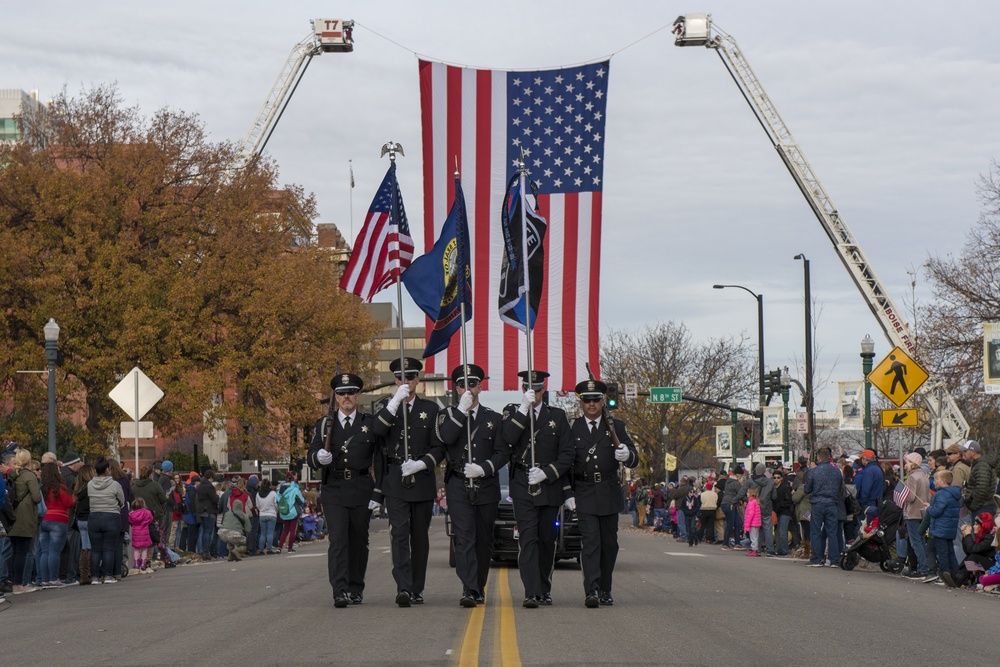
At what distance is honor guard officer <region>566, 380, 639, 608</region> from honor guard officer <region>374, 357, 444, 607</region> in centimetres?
130

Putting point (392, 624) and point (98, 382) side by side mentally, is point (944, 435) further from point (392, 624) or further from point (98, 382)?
point (392, 624)

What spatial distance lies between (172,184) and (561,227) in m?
27.2

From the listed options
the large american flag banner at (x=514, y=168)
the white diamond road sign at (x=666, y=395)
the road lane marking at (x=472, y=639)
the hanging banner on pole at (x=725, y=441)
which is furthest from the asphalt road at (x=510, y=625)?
the hanging banner on pole at (x=725, y=441)

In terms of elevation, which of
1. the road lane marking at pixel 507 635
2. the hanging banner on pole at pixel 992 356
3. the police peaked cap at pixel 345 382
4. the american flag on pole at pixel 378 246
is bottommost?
the road lane marking at pixel 507 635

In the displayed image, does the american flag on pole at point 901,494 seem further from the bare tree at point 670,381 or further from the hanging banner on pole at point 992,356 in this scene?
the bare tree at point 670,381

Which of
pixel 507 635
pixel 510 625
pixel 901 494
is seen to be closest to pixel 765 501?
pixel 901 494

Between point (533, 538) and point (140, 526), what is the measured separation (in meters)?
11.3

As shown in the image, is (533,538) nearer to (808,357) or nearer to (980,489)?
(980,489)

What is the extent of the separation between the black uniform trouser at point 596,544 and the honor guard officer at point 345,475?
6.63 feet

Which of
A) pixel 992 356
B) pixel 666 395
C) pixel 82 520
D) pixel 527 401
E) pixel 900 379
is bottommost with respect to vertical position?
pixel 82 520

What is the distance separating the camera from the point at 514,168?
20.5m

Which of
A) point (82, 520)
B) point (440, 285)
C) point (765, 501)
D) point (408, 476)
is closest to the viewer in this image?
point (408, 476)

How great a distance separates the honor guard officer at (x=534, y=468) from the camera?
42.8 ft

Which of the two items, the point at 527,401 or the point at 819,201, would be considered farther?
the point at 819,201
